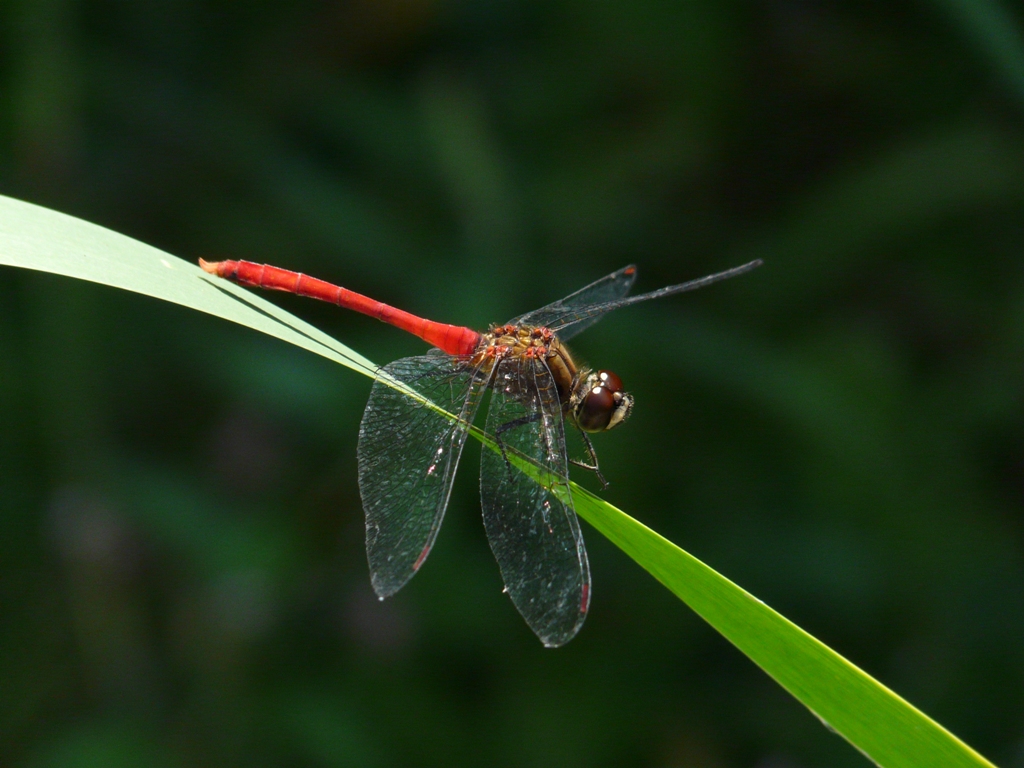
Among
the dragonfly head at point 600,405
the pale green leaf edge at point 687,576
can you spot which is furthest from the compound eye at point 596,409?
the pale green leaf edge at point 687,576

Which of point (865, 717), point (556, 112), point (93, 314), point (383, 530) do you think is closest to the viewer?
point (865, 717)

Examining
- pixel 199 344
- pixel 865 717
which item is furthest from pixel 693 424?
pixel 865 717

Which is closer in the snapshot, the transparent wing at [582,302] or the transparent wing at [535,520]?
the transparent wing at [535,520]

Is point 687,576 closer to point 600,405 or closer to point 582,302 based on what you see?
point 600,405

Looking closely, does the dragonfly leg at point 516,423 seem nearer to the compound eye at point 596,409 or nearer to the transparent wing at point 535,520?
the transparent wing at point 535,520

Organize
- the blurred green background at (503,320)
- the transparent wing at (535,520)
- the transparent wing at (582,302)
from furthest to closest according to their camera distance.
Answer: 1. the blurred green background at (503,320)
2. the transparent wing at (582,302)
3. the transparent wing at (535,520)

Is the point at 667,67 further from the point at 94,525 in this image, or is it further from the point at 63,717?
the point at 63,717
